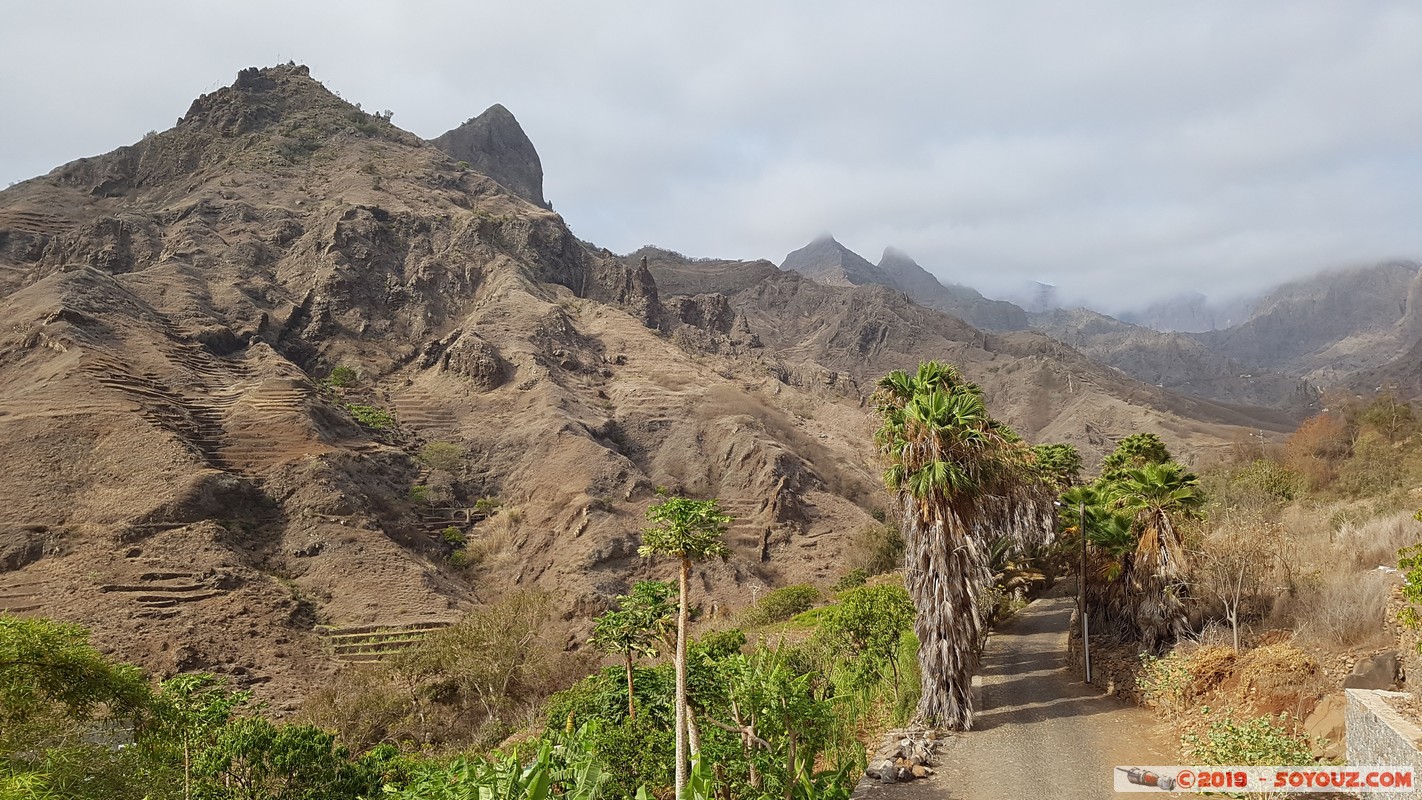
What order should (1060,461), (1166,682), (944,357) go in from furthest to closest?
(944,357) < (1060,461) < (1166,682)

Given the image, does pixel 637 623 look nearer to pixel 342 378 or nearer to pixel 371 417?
pixel 371 417

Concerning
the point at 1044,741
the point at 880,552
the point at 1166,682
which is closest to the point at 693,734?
the point at 1044,741

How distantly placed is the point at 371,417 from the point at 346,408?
2.25 m

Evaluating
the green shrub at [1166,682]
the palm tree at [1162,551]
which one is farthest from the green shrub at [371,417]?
the green shrub at [1166,682]

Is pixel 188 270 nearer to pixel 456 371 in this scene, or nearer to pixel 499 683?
pixel 456 371

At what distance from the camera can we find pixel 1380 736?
9.87 metres

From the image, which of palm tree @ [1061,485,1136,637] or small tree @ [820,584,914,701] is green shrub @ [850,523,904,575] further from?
palm tree @ [1061,485,1136,637]

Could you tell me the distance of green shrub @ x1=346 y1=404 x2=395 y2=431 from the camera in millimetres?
61031

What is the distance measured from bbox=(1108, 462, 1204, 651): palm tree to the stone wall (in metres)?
7.30

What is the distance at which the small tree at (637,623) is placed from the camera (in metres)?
14.1

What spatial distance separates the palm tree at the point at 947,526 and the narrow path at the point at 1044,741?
1296 mm

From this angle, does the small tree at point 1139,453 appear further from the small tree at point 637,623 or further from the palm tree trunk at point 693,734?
the palm tree trunk at point 693,734

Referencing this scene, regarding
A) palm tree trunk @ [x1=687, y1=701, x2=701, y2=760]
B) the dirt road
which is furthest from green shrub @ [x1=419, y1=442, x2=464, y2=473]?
palm tree trunk @ [x1=687, y1=701, x2=701, y2=760]

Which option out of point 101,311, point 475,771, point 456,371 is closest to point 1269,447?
point 475,771
